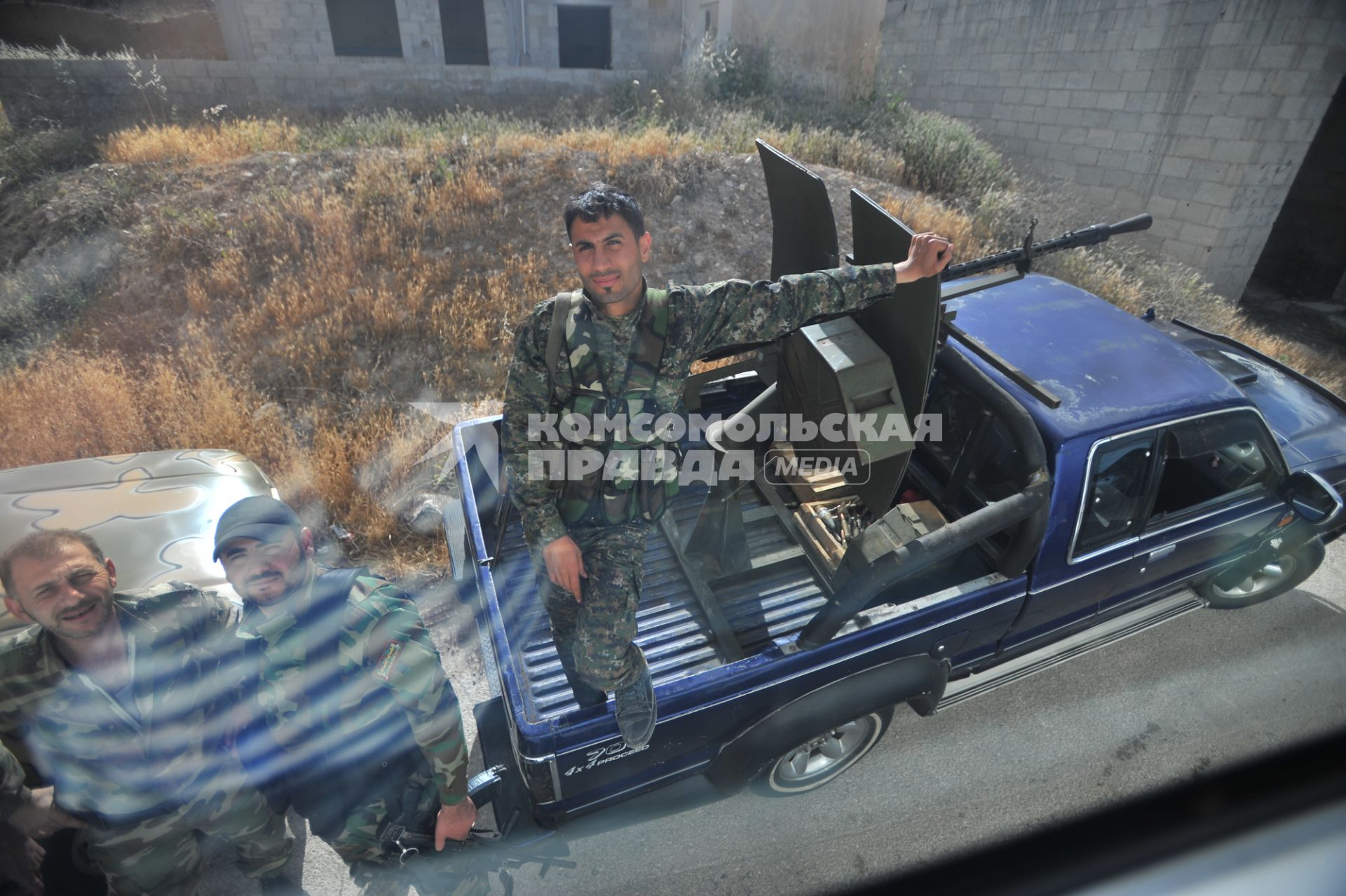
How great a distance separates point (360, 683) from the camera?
2025 millimetres

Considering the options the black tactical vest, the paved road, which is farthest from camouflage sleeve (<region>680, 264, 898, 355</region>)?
the paved road

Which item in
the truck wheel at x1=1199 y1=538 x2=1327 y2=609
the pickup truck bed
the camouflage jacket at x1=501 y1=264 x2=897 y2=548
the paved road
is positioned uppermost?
the camouflage jacket at x1=501 y1=264 x2=897 y2=548

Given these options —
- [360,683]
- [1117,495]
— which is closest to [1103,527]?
[1117,495]

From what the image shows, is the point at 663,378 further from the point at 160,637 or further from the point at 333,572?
the point at 160,637

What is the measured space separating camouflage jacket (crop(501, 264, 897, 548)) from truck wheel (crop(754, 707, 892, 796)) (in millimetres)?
1449

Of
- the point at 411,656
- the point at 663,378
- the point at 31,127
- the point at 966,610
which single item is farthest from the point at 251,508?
the point at 31,127

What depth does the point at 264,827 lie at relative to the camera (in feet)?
7.84

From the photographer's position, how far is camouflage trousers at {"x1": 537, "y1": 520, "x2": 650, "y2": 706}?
2248 mm

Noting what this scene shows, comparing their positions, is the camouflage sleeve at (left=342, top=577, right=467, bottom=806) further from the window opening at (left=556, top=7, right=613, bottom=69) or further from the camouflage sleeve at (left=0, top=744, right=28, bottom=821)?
the window opening at (left=556, top=7, right=613, bottom=69)

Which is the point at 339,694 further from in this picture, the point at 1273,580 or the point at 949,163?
the point at 949,163

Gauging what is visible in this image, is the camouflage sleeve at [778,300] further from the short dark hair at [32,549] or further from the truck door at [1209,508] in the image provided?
the short dark hair at [32,549]

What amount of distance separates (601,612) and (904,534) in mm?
1283

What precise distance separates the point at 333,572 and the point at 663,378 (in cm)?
126

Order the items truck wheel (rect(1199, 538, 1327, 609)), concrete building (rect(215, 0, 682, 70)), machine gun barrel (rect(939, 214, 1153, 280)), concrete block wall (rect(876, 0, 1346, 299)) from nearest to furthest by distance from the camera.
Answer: machine gun barrel (rect(939, 214, 1153, 280)) < truck wheel (rect(1199, 538, 1327, 609)) < concrete block wall (rect(876, 0, 1346, 299)) < concrete building (rect(215, 0, 682, 70))
